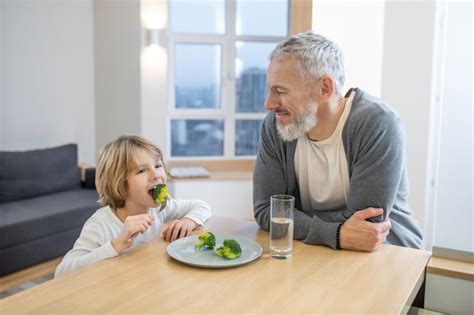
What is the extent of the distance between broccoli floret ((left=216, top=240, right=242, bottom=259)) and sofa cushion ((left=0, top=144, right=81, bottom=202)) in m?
2.91

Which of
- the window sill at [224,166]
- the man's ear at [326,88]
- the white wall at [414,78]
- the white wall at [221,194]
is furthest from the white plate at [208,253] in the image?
the window sill at [224,166]

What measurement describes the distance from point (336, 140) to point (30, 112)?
11.8 feet

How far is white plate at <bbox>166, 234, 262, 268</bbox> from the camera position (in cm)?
126

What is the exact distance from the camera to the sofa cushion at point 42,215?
126 inches

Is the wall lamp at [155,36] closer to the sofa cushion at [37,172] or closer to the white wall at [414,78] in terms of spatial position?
the sofa cushion at [37,172]

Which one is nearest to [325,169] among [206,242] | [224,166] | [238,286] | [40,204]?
[206,242]

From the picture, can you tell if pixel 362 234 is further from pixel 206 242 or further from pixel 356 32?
pixel 356 32

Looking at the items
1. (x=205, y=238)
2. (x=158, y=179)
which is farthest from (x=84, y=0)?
(x=205, y=238)

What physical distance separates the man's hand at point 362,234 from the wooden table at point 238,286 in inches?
1.0

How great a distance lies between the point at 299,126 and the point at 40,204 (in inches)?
104

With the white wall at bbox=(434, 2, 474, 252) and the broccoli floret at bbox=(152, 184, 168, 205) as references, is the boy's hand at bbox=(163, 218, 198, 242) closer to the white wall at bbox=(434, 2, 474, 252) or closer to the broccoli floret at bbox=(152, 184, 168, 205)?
the broccoli floret at bbox=(152, 184, 168, 205)

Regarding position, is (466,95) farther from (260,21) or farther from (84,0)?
(84,0)

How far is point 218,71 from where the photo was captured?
4.89 meters

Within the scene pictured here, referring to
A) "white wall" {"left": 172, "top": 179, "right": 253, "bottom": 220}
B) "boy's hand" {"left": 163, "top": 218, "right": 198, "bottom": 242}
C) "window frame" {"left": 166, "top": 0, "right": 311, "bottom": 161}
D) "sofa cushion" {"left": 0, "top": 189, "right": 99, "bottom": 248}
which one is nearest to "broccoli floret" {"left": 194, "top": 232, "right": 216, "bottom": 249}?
"boy's hand" {"left": 163, "top": 218, "right": 198, "bottom": 242}
